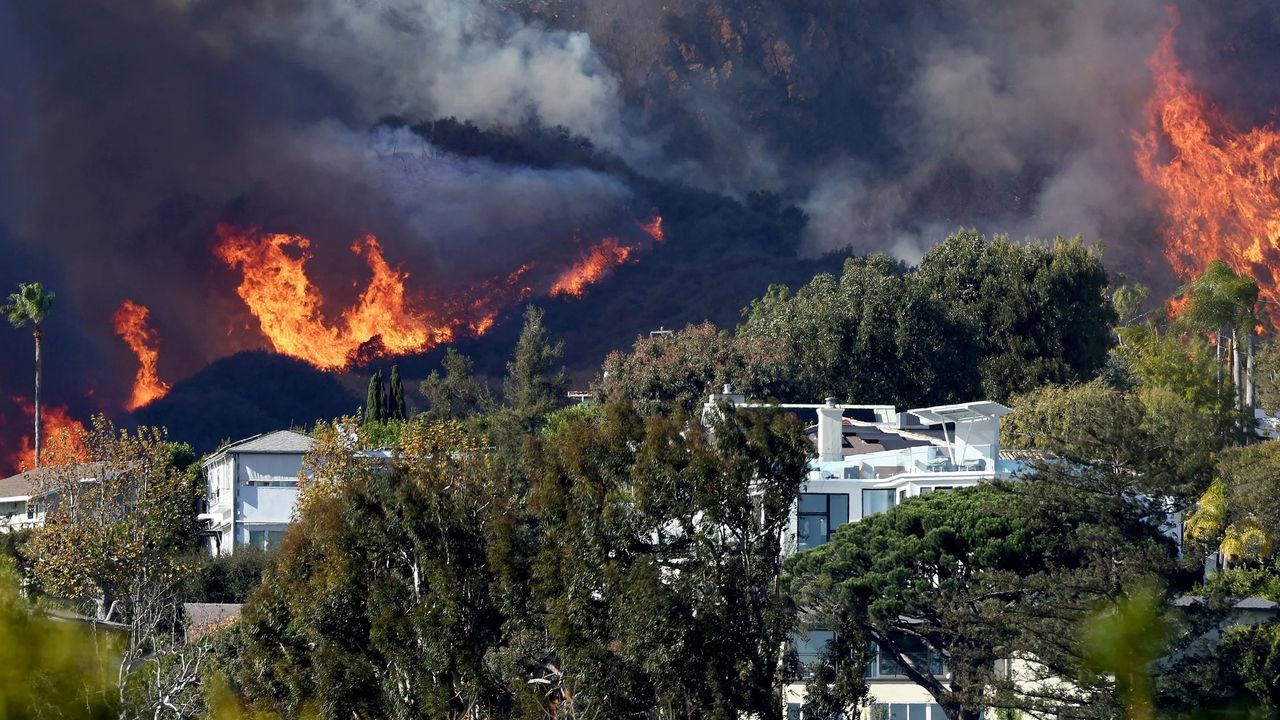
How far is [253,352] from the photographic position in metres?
118

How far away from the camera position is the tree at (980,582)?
48.8 meters

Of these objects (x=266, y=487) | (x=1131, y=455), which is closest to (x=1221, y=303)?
(x=1131, y=455)

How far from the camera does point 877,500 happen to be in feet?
216

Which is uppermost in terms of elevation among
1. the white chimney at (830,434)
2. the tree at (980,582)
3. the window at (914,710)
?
the white chimney at (830,434)

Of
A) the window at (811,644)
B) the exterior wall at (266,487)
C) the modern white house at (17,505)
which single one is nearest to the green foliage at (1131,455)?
the window at (811,644)

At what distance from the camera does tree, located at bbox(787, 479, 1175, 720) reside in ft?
160

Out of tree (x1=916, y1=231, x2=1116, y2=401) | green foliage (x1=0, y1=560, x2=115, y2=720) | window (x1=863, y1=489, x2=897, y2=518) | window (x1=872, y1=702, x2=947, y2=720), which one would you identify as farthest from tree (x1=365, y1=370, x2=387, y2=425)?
green foliage (x1=0, y1=560, x2=115, y2=720)

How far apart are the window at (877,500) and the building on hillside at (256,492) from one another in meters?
33.4

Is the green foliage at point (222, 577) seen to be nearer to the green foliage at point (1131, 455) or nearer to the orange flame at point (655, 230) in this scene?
the green foliage at point (1131, 455)

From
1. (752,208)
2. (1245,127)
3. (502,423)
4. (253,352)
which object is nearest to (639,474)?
(502,423)

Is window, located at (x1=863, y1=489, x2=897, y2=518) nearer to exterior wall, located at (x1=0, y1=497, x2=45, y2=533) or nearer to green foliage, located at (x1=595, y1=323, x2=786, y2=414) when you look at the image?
green foliage, located at (x1=595, y1=323, x2=786, y2=414)

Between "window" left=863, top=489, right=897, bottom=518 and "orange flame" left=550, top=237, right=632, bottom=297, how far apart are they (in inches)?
2663

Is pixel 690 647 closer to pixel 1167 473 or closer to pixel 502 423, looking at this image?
pixel 1167 473

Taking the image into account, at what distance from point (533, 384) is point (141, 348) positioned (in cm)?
2849
